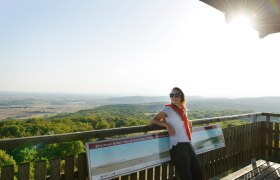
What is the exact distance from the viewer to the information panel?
296 centimetres

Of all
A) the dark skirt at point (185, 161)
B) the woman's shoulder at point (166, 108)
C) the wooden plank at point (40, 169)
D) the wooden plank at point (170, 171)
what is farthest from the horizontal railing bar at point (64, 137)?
the wooden plank at point (170, 171)

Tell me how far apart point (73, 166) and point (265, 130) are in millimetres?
5187

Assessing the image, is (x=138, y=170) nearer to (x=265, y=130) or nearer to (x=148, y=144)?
(x=148, y=144)

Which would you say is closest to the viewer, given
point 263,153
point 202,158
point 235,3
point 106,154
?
point 106,154

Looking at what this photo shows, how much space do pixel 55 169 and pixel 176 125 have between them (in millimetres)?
1685

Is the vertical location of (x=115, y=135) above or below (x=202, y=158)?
above

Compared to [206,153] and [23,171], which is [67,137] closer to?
[23,171]

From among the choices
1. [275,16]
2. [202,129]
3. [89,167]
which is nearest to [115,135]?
[89,167]

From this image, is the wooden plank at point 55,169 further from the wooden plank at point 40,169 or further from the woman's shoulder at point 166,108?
the woman's shoulder at point 166,108

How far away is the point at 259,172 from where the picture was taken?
4910 mm

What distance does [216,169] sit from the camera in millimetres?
5074

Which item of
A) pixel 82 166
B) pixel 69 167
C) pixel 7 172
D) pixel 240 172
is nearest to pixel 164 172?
pixel 82 166

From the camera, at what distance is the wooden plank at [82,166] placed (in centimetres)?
305

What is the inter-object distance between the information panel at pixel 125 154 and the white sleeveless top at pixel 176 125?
0.21 m
